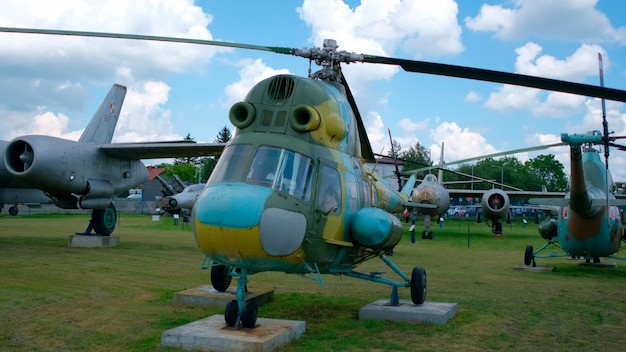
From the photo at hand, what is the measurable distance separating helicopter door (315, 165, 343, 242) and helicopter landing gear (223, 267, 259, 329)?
43.3 inches

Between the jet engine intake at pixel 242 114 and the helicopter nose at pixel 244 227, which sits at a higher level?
the jet engine intake at pixel 242 114

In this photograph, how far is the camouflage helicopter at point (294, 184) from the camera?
20.5 feet

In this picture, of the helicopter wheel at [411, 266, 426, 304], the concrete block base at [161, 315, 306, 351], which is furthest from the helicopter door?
the helicopter wheel at [411, 266, 426, 304]

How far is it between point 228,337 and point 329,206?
2075mm

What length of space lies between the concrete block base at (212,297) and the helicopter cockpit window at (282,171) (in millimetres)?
2930

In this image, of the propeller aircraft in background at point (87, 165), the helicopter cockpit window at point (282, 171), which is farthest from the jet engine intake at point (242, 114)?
the propeller aircraft in background at point (87, 165)

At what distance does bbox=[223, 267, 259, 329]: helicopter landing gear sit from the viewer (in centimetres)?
680

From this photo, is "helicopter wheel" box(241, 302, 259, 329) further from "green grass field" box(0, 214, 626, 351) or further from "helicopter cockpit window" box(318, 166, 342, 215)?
"helicopter cockpit window" box(318, 166, 342, 215)

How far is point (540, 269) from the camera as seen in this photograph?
16.1 metres

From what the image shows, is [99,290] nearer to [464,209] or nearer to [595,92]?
[595,92]

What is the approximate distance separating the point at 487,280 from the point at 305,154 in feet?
27.6

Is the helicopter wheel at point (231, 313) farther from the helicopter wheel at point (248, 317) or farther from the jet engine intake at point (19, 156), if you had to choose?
the jet engine intake at point (19, 156)

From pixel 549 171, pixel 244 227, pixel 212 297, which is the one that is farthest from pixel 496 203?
pixel 549 171

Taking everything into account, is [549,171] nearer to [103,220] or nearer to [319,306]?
[103,220]
